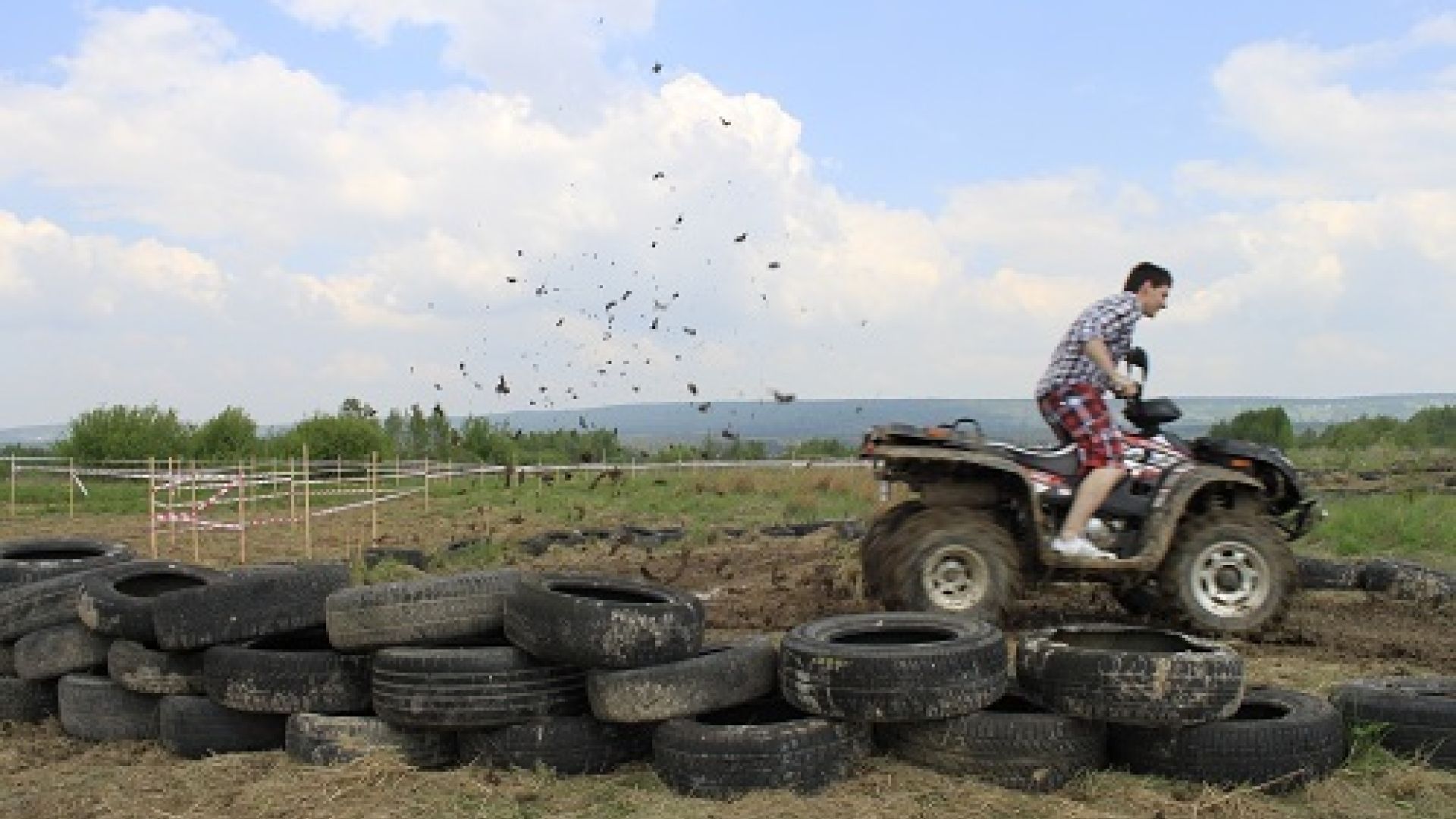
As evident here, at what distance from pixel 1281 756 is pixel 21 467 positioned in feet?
114

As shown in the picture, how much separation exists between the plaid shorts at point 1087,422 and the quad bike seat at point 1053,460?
52 millimetres

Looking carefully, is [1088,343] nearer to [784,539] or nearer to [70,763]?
[70,763]

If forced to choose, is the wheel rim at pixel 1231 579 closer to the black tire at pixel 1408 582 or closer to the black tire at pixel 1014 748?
the black tire at pixel 1408 582

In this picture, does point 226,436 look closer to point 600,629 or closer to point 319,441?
point 319,441

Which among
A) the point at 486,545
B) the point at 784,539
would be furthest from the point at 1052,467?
the point at 486,545

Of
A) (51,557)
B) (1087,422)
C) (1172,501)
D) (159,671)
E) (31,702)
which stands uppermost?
(1087,422)

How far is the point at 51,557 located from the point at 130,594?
1794 mm

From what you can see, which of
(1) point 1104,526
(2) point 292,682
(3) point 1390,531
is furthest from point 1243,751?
(3) point 1390,531

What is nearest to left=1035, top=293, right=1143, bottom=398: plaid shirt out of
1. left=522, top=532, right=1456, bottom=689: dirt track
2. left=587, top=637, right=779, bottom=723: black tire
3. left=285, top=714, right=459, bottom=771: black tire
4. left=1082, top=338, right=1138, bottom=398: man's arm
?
left=1082, top=338, right=1138, bottom=398: man's arm

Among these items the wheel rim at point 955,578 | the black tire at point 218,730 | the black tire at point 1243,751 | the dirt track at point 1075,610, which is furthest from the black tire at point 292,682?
the wheel rim at point 955,578

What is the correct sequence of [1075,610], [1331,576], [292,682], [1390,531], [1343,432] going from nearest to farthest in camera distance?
1. [292,682]
2. [1075,610]
3. [1331,576]
4. [1390,531]
5. [1343,432]

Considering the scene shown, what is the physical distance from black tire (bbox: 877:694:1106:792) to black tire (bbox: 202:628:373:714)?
2.58 metres

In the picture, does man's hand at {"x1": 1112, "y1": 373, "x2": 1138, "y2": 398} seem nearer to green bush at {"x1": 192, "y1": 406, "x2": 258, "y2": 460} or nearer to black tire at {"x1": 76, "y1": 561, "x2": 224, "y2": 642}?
black tire at {"x1": 76, "y1": 561, "x2": 224, "y2": 642}

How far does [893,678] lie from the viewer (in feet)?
17.4
